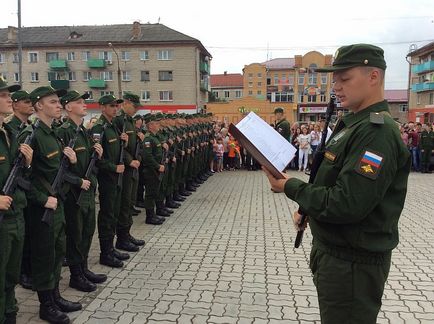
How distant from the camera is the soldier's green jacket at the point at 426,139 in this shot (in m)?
15.5

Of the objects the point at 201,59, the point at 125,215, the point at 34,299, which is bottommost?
the point at 34,299

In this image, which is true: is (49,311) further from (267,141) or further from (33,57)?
(33,57)

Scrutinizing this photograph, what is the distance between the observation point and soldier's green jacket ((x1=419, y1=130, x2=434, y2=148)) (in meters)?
15.5

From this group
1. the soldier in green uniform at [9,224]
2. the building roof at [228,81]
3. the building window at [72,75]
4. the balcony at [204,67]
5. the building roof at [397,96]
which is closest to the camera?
the soldier in green uniform at [9,224]

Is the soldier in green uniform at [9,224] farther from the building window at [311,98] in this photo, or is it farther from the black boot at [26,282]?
the building window at [311,98]

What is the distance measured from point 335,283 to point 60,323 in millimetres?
2757

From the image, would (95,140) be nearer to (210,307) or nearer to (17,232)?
(17,232)

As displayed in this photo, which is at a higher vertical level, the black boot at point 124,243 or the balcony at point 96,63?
the balcony at point 96,63

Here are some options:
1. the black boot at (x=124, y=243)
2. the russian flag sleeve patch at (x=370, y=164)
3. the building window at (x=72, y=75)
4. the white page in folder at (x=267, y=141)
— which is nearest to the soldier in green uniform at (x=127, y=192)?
the black boot at (x=124, y=243)

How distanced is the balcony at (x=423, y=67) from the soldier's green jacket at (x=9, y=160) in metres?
59.4

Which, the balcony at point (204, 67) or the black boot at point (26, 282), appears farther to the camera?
the balcony at point (204, 67)

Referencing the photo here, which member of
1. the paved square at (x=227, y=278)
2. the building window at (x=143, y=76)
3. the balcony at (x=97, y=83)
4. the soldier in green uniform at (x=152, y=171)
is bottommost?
the paved square at (x=227, y=278)

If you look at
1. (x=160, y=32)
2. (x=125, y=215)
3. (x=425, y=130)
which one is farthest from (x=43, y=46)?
(x=125, y=215)

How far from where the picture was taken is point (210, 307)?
4020mm
